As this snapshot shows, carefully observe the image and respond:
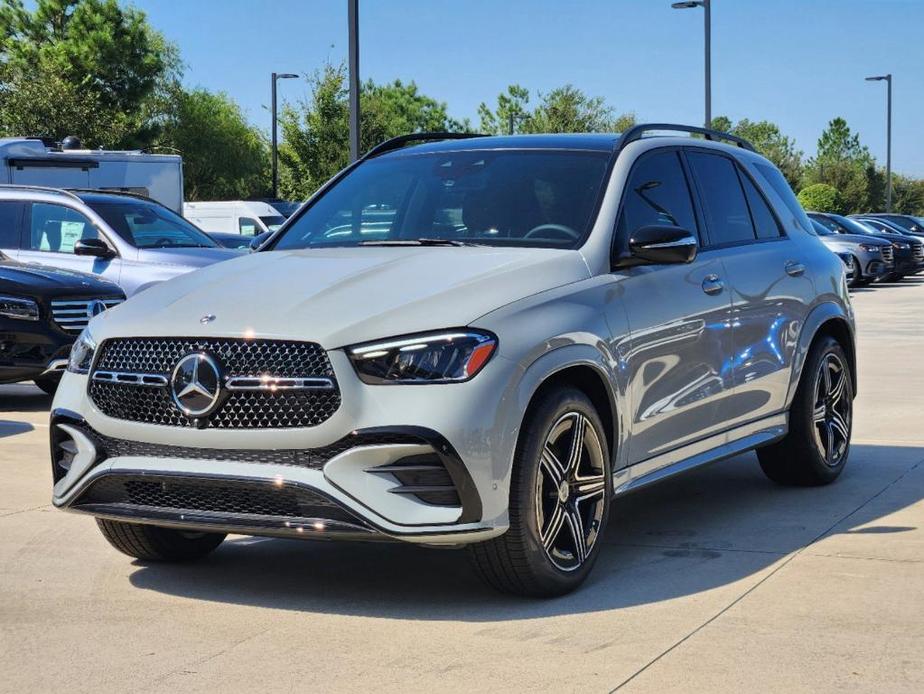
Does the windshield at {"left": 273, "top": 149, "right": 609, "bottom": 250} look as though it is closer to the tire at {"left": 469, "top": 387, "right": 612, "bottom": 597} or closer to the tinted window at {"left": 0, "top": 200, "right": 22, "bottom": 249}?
the tire at {"left": 469, "top": 387, "right": 612, "bottom": 597}

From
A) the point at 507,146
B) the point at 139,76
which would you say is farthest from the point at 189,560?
the point at 139,76

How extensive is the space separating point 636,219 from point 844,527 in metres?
1.68

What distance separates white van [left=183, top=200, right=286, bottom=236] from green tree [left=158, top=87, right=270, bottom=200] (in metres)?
40.2

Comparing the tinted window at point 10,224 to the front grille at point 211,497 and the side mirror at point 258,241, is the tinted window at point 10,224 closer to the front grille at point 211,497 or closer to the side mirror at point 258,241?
the side mirror at point 258,241

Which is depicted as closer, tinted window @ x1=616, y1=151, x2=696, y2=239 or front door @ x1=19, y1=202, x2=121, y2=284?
tinted window @ x1=616, y1=151, x2=696, y2=239

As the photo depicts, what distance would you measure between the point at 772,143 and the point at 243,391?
9950 cm

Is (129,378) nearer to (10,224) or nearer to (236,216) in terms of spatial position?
(10,224)

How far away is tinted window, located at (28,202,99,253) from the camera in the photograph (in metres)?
13.9

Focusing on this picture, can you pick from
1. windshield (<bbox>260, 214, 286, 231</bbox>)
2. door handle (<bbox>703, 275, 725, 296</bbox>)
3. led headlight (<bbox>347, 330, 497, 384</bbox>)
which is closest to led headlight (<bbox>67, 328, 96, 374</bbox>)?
led headlight (<bbox>347, 330, 497, 384</bbox>)

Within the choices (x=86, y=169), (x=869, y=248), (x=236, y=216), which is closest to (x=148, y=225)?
(x=86, y=169)

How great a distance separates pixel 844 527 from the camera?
A: 6.59 metres

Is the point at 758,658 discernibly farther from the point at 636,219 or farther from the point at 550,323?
the point at 636,219

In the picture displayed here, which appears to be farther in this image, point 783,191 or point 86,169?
point 86,169

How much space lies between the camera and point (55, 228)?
13.9 m
